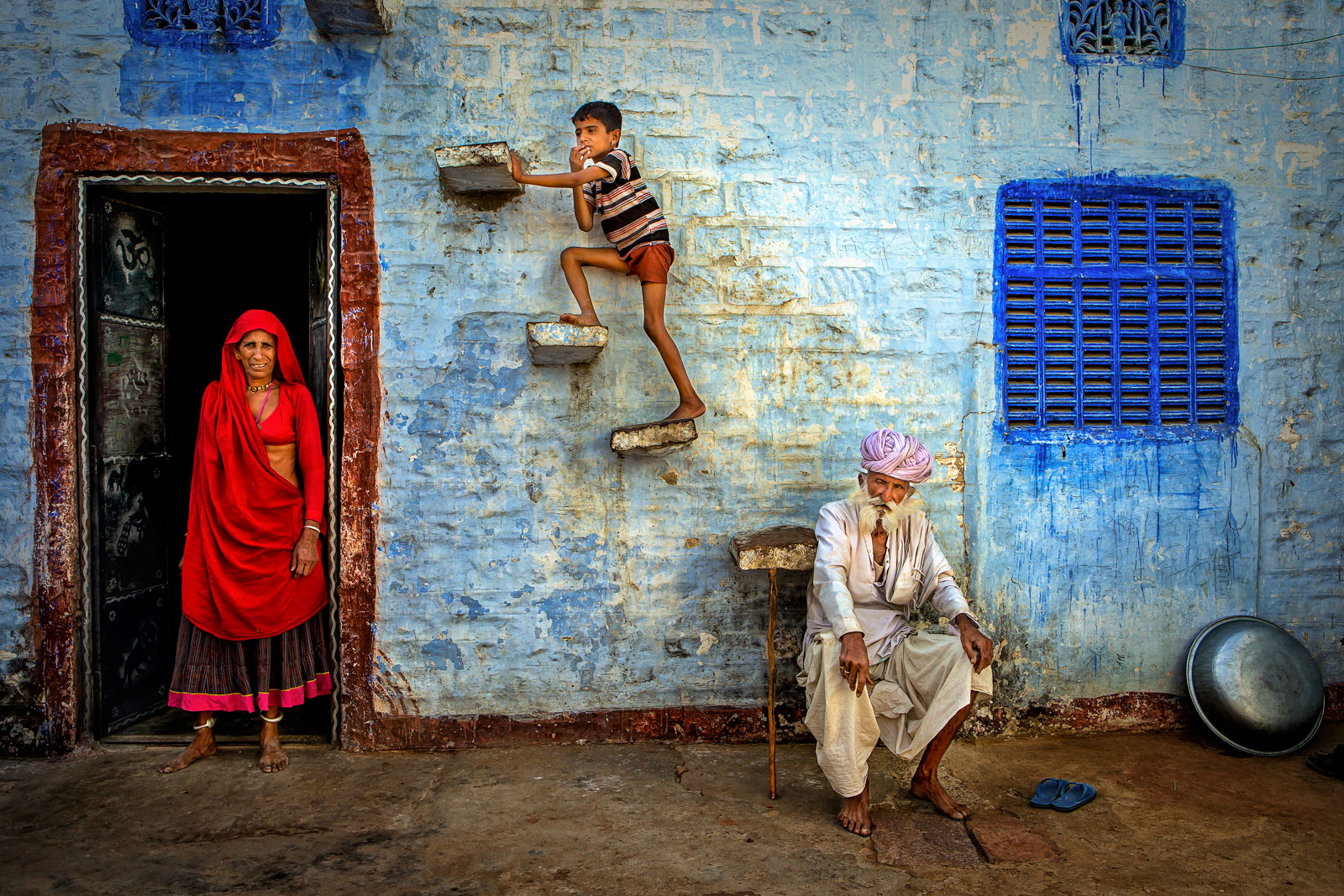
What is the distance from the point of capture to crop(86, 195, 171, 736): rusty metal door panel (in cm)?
→ 358

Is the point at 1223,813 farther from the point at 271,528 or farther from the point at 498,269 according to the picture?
the point at 271,528

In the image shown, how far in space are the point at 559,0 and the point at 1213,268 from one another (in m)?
3.15

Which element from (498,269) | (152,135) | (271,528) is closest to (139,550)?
(271,528)

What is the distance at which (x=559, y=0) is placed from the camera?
355 cm

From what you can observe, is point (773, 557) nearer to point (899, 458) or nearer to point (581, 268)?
point (899, 458)

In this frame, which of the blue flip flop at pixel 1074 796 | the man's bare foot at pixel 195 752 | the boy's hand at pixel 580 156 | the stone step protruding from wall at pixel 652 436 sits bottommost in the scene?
the blue flip flop at pixel 1074 796

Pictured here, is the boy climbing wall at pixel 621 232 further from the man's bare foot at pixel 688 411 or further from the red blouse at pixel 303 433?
the red blouse at pixel 303 433

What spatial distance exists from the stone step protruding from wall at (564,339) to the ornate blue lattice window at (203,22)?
5.66ft

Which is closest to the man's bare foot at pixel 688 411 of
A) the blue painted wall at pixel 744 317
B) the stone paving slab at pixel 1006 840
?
the blue painted wall at pixel 744 317

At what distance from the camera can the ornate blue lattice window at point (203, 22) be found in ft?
11.4

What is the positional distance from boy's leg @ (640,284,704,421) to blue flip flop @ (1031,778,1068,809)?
76.2 inches

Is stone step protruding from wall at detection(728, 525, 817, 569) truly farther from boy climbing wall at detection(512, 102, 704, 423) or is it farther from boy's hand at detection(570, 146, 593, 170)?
boy's hand at detection(570, 146, 593, 170)

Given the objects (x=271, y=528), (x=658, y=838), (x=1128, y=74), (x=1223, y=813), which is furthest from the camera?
(x=1128, y=74)

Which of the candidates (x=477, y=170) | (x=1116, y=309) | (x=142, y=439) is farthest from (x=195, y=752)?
(x=1116, y=309)
